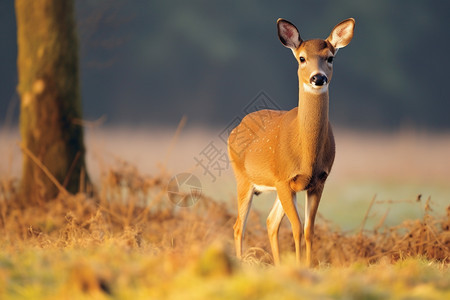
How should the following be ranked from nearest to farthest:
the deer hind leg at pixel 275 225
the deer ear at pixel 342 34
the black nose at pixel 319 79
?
the black nose at pixel 319 79 → the deer ear at pixel 342 34 → the deer hind leg at pixel 275 225

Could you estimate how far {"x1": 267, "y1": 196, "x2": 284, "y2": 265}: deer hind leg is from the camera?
20.3ft

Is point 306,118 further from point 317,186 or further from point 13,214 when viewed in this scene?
point 13,214

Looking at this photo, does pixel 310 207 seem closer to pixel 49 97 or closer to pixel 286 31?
pixel 286 31

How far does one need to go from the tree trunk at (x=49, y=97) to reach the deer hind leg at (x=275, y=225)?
3314mm

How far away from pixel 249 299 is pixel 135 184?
18.2 ft

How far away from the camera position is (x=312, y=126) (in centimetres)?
546

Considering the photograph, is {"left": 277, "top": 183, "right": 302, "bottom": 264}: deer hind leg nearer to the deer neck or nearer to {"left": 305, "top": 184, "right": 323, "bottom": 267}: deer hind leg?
{"left": 305, "top": 184, "right": 323, "bottom": 267}: deer hind leg

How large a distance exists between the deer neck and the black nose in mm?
177

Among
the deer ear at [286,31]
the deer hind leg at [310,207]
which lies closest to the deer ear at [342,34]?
the deer ear at [286,31]

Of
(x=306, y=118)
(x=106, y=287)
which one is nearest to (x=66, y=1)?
(x=306, y=118)

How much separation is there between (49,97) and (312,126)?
437cm

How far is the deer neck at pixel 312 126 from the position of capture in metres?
5.43

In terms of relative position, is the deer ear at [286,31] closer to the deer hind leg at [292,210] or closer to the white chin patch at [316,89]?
the white chin patch at [316,89]

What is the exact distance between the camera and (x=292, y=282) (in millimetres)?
3057
